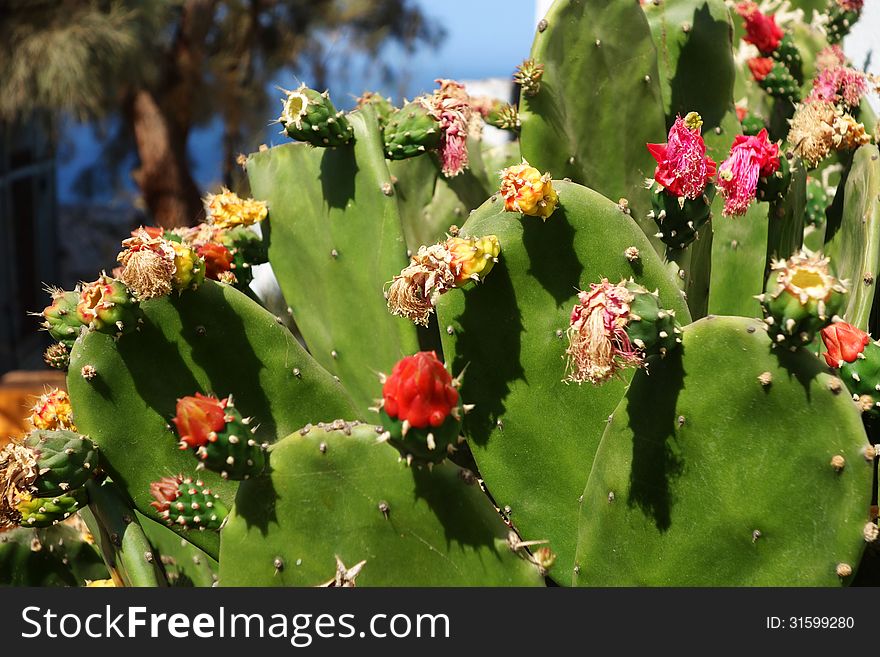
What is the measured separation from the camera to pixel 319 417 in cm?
156

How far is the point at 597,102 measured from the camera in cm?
175

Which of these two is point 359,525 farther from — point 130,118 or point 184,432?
point 130,118

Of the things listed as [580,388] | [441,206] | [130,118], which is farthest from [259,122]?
[580,388]

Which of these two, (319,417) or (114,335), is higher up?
(114,335)

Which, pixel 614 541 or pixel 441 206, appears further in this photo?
pixel 441 206

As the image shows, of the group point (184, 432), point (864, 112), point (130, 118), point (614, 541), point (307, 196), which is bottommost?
point (614, 541)

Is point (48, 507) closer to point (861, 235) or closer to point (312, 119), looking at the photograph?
point (312, 119)

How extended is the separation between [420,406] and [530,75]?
868 mm

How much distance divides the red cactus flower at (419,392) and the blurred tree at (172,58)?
3579 millimetres

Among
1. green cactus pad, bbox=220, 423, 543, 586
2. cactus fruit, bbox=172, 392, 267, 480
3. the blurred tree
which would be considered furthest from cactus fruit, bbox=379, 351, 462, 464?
the blurred tree

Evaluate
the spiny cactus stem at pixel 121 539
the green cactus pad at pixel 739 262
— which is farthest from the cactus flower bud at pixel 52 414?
the green cactus pad at pixel 739 262

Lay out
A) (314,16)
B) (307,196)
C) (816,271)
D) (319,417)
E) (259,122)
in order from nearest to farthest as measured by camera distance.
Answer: (816,271) → (319,417) → (307,196) → (259,122) → (314,16)
